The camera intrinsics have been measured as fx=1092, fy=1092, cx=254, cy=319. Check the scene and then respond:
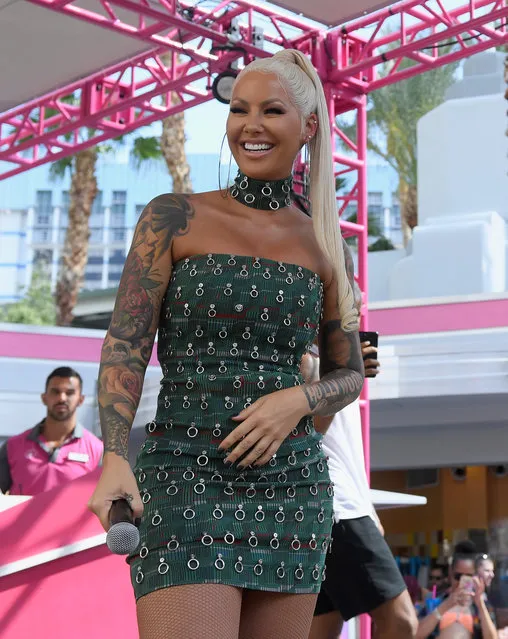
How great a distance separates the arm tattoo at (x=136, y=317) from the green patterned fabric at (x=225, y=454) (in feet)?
0.11

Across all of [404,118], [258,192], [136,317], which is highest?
[404,118]

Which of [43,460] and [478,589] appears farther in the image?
[478,589]

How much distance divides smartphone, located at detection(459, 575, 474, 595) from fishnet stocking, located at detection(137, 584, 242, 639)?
549cm

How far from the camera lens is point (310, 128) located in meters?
2.09

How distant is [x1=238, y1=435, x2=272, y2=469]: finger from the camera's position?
1.79m

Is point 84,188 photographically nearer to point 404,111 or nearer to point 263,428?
point 404,111

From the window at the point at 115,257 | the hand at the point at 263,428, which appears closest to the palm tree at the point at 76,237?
the hand at the point at 263,428

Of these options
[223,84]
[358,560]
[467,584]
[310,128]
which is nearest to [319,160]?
[310,128]

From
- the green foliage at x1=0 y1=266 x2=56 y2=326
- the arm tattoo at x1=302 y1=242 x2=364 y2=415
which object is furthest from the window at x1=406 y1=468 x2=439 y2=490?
the green foliage at x1=0 y1=266 x2=56 y2=326

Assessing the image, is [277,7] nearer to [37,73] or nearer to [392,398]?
[37,73]

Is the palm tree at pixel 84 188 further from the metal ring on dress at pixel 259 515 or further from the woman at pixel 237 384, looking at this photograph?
the metal ring on dress at pixel 259 515

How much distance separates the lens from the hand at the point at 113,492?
1688mm

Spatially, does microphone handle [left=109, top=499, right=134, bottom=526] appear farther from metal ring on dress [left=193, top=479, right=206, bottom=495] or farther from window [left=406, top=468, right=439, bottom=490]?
window [left=406, top=468, right=439, bottom=490]

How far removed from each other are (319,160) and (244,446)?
622mm
